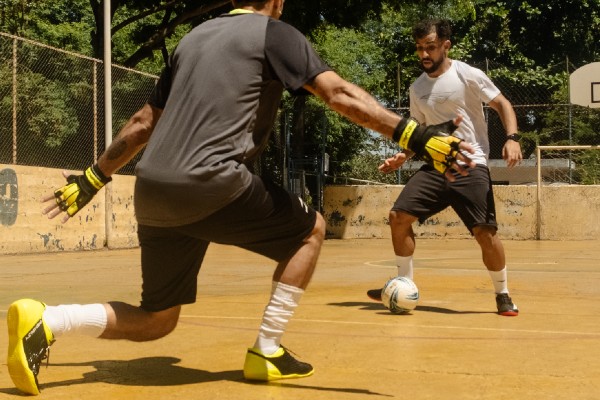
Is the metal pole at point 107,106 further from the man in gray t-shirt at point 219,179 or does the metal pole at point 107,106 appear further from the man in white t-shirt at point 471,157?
the man in gray t-shirt at point 219,179

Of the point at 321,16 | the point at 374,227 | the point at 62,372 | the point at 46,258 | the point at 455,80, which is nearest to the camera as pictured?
the point at 62,372

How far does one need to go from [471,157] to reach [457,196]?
0.32 metres

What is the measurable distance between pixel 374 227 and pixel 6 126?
8.26 meters

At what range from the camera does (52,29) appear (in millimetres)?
38812

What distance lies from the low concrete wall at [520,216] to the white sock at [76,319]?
16.6 metres

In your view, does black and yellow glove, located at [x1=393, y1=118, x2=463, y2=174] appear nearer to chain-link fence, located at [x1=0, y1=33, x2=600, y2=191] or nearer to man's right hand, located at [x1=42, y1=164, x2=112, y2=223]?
man's right hand, located at [x1=42, y1=164, x2=112, y2=223]

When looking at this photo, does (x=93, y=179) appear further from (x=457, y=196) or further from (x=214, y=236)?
(x=457, y=196)

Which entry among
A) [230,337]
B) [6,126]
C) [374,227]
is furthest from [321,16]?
[230,337]

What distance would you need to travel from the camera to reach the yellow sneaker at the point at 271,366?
461cm

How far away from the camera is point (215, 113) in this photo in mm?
4301

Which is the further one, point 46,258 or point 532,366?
point 46,258

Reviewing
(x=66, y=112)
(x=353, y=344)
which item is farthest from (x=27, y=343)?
(x=66, y=112)

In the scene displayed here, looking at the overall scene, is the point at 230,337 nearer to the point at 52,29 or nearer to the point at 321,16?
the point at 321,16

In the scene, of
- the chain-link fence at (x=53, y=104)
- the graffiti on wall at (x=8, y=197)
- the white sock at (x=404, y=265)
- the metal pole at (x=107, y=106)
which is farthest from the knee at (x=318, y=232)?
the metal pole at (x=107, y=106)
